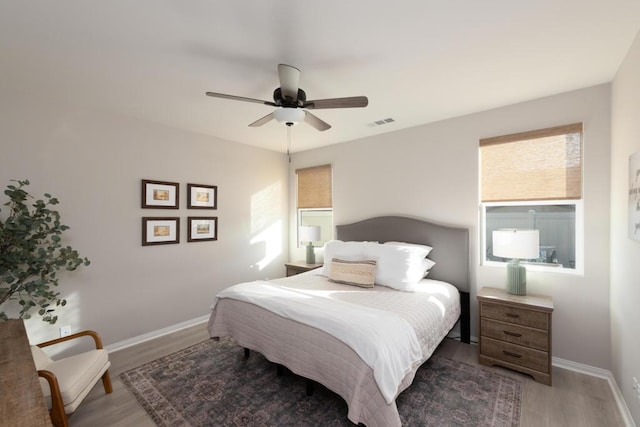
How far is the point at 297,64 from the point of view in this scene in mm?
2170

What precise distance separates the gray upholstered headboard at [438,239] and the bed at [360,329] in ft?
0.03

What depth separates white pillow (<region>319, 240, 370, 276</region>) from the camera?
132 inches

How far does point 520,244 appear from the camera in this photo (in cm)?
261

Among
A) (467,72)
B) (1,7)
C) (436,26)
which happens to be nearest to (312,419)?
(436,26)

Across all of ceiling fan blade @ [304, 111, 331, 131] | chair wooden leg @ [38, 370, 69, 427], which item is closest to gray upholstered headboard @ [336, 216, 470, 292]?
ceiling fan blade @ [304, 111, 331, 131]

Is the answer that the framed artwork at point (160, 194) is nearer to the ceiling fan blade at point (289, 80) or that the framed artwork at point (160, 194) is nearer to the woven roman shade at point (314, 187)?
the woven roman shade at point (314, 187)

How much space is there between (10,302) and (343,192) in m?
3.85

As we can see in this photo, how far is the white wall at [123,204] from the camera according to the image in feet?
8.98

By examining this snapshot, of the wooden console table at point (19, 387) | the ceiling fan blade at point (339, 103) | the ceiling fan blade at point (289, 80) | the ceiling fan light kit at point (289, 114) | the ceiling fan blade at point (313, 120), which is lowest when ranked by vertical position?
the wooden console table at point (19, 387)

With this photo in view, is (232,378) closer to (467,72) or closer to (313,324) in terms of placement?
(313,324)

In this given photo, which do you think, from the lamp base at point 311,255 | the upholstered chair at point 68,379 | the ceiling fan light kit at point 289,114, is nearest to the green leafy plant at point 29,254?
the upholstered chair at point 68,379

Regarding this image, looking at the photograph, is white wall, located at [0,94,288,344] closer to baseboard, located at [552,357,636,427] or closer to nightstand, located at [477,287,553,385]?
nightstand, located at [477,287,553,385]

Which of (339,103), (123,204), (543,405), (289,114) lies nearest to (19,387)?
(289,114)

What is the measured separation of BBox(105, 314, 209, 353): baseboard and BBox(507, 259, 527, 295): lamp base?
12.3ft
